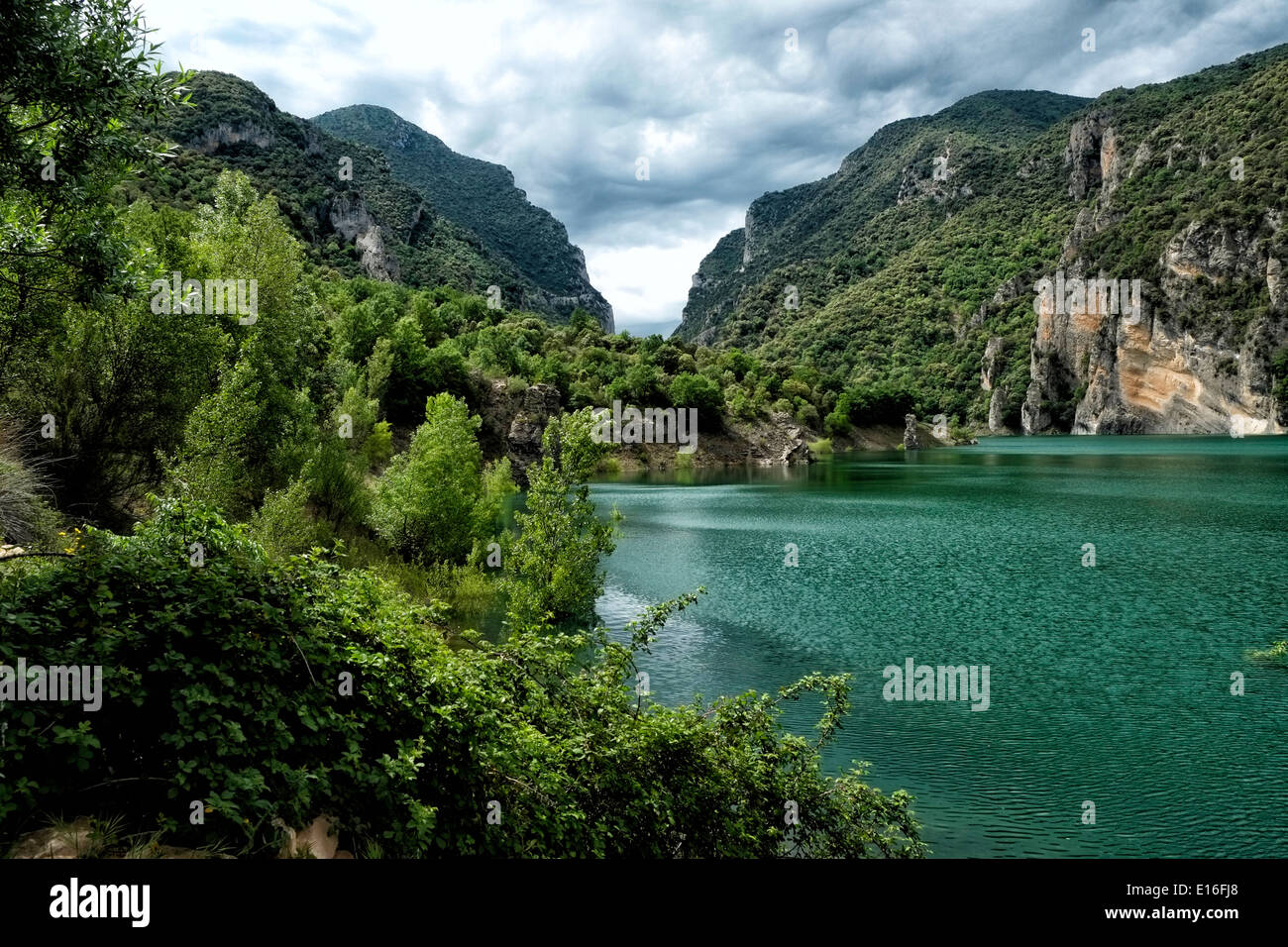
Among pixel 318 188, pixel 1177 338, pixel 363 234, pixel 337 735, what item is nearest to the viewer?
pixel 337 735

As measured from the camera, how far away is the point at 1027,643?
25031 mm

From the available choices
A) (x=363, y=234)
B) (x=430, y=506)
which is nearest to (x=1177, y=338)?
(x=363, y=234)

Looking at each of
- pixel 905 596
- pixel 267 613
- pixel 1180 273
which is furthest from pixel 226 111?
pixel 1180 273

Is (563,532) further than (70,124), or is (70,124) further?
(563,532)

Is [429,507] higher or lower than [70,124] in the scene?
lower

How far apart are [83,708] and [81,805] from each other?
80 centimetres

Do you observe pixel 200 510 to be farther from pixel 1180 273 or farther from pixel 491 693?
pixel 1180 273

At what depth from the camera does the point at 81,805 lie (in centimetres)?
608

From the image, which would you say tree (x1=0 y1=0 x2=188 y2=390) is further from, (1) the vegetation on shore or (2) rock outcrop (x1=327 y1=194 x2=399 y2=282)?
(2) rock outcrop (x1=327 y1=194 x2=399 y2=282)

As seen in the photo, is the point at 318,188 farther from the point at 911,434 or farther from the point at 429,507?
the point at 911,434

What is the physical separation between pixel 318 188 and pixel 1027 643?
137 m

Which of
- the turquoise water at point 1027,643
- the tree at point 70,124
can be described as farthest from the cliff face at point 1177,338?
the tree at point 70,124

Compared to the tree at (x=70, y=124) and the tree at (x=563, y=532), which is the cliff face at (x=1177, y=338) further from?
the tree at (x=70, y=124)

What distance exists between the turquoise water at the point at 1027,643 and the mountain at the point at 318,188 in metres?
85.6
